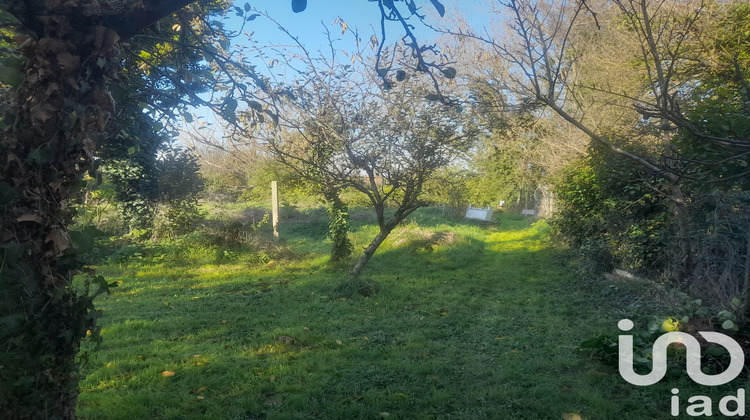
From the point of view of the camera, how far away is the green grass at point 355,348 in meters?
3.52

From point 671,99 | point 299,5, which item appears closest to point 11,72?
point 299,5

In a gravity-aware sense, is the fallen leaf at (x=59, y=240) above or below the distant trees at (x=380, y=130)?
below

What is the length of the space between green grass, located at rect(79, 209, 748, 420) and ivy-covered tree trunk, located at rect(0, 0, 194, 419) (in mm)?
1455

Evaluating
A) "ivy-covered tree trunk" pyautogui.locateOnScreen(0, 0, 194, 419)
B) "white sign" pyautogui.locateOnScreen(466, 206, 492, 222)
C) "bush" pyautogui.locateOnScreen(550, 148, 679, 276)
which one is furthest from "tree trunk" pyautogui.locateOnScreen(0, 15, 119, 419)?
"white sign" pyautogui.locateOnScreen(466, 206, 492, 222)

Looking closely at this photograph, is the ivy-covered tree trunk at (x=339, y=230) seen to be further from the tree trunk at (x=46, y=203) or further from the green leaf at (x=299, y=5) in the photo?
the tree trunk at (x=46, y=203)

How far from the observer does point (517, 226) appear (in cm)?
2100

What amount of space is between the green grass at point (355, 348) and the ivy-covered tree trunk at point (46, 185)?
4.77ft

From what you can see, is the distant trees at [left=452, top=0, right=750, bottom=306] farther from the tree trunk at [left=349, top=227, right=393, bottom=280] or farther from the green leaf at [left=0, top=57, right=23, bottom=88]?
the tree trunk at [left=349, top=227, right=393, bottom=280]

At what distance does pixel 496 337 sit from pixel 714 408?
2.35 meters

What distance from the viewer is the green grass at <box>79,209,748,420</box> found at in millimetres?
3521

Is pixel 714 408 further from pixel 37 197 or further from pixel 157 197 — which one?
pixel 157 197

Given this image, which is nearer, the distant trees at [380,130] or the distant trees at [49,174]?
the distant trees at [49,174]

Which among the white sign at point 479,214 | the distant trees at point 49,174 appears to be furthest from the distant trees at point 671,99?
the white sign at point 479,214

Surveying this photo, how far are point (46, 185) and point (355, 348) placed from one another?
362cm
